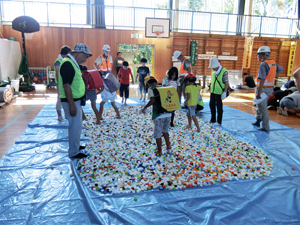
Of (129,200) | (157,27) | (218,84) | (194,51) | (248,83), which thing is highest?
(157,27)

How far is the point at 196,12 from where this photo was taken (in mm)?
13539

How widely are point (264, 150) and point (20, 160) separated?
405 centimetres

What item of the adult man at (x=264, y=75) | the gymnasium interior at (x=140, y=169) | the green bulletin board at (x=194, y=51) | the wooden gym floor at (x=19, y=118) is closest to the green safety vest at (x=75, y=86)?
the gymnasium interior at (x=140, y=169)

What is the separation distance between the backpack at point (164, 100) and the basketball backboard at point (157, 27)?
10.1 meters

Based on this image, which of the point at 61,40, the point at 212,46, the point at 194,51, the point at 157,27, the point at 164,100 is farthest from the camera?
the point at 212,46

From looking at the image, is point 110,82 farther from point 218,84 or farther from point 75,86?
point 218,84

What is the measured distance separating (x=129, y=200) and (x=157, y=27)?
1175 centimetres

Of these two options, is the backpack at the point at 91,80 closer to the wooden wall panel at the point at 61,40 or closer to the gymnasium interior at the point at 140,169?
the gymnasium interior at the point at 140,169

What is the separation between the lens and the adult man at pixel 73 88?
2.95 meters

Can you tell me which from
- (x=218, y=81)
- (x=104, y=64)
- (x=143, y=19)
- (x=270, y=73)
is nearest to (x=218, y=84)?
(x=218, y=81)

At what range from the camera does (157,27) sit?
1264 centimetres

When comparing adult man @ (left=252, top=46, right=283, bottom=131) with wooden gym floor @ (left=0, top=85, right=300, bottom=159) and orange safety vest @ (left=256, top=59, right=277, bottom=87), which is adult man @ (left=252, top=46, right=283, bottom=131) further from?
wooden gym floor @ (left=0, top=85, right=300, bottom=159)

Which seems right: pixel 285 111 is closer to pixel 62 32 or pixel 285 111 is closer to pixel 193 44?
pixel 193 44

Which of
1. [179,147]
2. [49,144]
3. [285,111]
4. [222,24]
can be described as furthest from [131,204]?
[222,24]
